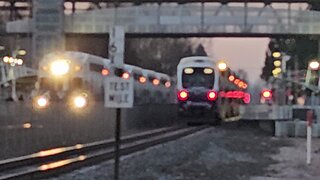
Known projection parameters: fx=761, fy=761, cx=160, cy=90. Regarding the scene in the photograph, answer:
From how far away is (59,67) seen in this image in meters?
42.8

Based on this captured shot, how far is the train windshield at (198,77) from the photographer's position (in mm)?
40531

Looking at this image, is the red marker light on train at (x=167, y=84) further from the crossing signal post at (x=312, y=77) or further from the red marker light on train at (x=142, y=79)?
the crossing signal post at (x=312, y=77)

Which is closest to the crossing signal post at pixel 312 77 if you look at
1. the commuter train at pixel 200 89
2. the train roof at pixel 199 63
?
the commuter train at pixel 200 89

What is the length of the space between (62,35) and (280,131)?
3114cm

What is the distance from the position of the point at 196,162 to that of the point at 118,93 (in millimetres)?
7904

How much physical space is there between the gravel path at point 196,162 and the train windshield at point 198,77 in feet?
35.7

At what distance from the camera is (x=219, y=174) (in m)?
17.9

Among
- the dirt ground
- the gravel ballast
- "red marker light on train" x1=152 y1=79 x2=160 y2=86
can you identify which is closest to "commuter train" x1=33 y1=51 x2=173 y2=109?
"red marker light on train" x1=152 y1=79 x2=160 y2=86

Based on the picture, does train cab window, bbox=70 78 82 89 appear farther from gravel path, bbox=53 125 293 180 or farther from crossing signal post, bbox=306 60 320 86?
crossing signal post, bbox=306 60 320 86

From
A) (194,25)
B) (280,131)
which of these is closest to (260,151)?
(280,131)

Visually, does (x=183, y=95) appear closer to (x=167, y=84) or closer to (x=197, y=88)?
(x=197, y=88)

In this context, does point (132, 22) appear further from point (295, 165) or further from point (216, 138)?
point (295, 165)

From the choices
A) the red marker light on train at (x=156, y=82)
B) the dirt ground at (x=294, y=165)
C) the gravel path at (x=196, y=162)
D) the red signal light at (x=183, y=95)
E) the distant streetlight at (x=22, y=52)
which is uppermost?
the distant streetlight at (x=22, y=52)

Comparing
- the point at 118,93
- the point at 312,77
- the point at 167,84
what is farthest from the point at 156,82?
the point at 118,93
